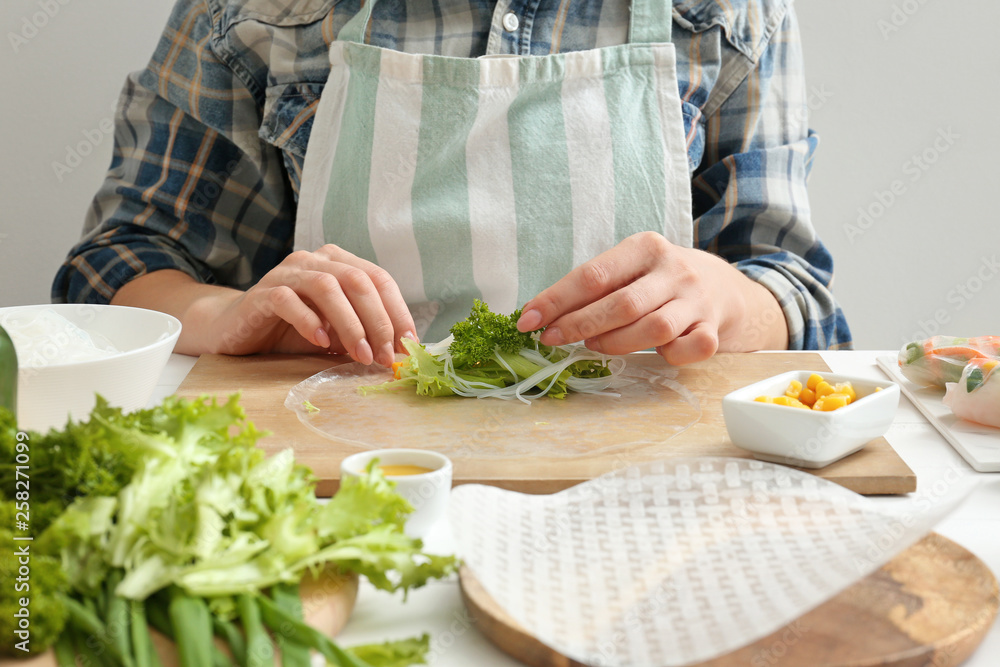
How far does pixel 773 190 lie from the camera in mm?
1720

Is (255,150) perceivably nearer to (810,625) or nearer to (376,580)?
(376,580)

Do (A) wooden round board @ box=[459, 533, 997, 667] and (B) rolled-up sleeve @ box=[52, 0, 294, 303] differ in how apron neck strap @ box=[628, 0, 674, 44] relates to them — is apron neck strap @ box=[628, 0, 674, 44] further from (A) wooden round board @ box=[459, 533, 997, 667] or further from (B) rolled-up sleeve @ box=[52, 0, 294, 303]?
(A) wooden round board @ box=[459, 533, 997, 667]

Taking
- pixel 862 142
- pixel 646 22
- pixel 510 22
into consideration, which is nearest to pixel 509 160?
pixel 510 22

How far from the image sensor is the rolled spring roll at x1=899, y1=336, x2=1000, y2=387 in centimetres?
124

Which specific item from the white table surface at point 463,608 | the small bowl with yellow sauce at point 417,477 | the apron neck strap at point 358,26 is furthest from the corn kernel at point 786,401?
the apron neck strap at point 358,26

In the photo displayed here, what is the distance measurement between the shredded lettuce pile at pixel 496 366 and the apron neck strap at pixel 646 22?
67 centimetres

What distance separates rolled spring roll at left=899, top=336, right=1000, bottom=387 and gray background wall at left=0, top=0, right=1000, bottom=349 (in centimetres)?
156

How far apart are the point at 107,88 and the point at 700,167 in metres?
1.77

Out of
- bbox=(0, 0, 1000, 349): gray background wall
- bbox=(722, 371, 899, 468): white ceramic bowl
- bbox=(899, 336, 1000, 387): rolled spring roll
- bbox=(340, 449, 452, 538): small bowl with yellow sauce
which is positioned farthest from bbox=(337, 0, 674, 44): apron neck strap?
bbox=(0, 0, 1000, 349): gray background wall

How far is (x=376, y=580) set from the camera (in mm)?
668

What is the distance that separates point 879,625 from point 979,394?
0.61m

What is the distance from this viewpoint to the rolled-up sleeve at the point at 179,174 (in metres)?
1.77

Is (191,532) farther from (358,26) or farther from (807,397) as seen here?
(358,26)

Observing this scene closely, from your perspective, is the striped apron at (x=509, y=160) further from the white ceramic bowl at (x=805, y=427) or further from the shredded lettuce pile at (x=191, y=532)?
the shredded lettuce pile at (x=191, y=532)
